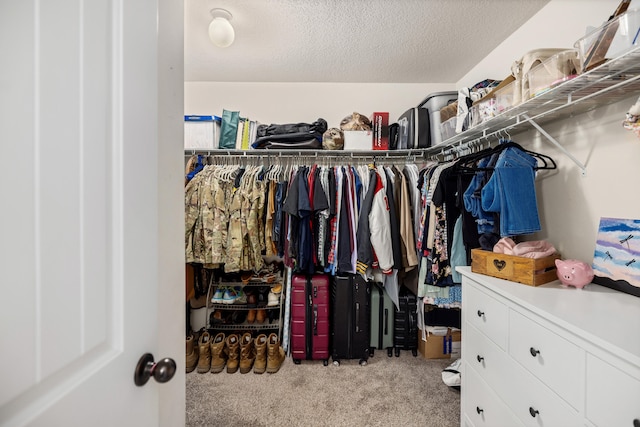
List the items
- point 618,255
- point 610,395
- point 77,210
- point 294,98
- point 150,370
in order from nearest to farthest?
point 77,210 < point 150,370 < point 610,395 < point 618,255 < point 294,98

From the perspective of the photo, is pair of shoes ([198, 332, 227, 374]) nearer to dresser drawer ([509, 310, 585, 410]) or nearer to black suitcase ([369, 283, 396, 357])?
black suitcase ([369, 283, 396, 357])

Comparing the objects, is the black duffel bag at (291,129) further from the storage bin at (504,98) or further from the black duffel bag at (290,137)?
the storage bin at (504,98)

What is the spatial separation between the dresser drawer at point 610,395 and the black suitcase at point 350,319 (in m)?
1.39

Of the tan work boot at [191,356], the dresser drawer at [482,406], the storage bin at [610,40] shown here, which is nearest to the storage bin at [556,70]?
the storage bin at [610,40]

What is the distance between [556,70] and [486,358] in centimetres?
133

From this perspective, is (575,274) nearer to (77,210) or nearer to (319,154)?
(77,210)

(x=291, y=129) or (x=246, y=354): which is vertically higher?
(x=291, y=129)

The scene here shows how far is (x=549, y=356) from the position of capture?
863mm

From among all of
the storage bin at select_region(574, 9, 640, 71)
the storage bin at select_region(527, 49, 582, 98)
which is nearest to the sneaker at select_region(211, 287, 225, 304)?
the storage bin at select_region(527, 49, 582, 98)

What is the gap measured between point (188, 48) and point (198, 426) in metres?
2.67

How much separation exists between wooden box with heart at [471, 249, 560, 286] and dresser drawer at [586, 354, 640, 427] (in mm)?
446

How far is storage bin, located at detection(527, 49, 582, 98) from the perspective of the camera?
1.05 metres

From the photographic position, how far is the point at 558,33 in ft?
4.75

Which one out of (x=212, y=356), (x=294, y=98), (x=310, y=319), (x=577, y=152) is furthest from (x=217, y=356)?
(x=577, y=152)
